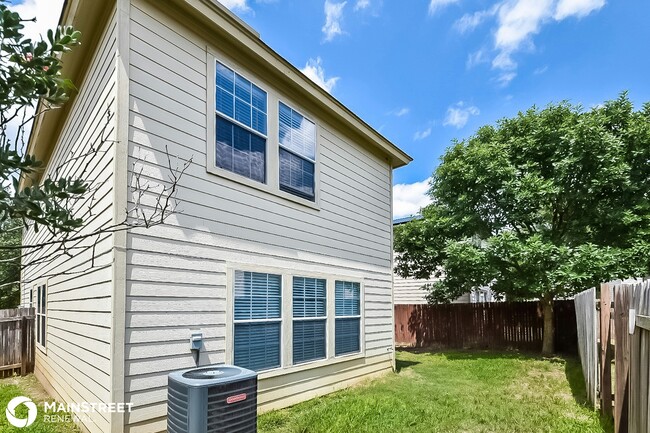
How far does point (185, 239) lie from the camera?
4590mm

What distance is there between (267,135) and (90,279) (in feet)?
9.49

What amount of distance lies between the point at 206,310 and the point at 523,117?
10.9 m

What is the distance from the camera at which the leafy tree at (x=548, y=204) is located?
10102mm

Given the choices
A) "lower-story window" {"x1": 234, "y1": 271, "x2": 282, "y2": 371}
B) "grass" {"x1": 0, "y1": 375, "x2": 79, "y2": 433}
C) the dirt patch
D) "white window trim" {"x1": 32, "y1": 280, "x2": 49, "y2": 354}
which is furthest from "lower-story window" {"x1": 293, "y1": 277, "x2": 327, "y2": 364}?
"white window trim" {"x1": 32, "y1": 280, "x2": 49, "y2": 354}

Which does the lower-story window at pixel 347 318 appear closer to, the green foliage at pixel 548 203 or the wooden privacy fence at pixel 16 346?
the green foliage at pixel 548 203

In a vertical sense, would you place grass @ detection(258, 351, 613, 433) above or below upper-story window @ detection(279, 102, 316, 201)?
below

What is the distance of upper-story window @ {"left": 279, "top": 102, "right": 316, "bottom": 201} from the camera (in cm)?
623

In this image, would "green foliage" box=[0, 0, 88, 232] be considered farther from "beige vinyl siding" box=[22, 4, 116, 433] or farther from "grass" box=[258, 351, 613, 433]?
"grass" box=[258, 351, 613, 433]

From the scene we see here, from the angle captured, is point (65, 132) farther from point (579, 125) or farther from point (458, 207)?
point (579, 125)

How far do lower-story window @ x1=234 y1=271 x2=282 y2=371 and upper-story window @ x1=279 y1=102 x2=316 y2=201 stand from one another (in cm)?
149

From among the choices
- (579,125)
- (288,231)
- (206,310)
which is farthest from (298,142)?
(579,125)

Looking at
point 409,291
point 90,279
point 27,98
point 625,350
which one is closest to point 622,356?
point 625,350

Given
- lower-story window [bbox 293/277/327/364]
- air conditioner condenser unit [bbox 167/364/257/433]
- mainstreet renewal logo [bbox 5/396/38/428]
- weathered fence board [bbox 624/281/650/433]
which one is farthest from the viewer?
lower-story window [bbox 293/277/327/364]

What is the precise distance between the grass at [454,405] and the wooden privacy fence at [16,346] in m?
5.80
